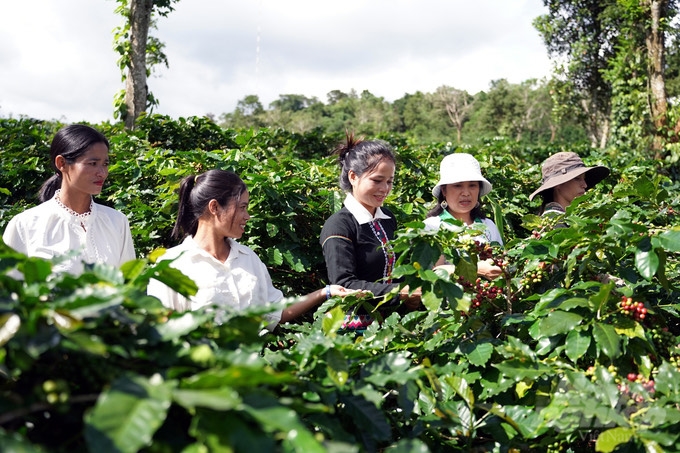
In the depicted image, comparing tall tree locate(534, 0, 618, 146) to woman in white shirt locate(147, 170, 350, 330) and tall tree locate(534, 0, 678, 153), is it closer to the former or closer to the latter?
tall tree locate(534, 0, 678, 153)

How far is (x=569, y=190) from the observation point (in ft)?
11.3

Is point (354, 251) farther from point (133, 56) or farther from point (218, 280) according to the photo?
point (133, 56)

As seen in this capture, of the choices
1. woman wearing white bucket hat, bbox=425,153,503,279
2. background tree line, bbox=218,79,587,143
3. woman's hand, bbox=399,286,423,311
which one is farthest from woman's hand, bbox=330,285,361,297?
background tree line, bbox=218,79,587,143

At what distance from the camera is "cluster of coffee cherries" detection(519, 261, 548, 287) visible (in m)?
2.16

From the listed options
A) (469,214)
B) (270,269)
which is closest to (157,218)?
(270,269)

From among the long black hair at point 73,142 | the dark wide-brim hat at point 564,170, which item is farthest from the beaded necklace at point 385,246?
the long black hair at point 73,142

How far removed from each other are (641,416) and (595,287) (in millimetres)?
611

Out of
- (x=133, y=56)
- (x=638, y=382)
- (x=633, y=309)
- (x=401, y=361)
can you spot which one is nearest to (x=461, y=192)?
(x=633, y=309)

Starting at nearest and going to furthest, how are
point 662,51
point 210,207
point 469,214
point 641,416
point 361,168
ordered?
point 641,416
point 210,207
point 361,168
point 469,214
point 662,51

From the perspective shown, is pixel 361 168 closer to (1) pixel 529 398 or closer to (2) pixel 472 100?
Answer: (1) pixel 529 398

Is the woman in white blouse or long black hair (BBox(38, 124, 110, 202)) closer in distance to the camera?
the woman in white blouse

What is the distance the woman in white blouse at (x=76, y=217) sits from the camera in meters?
2.58

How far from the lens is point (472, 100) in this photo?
207ft

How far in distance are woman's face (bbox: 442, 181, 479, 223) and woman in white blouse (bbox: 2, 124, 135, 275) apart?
5.11ft
